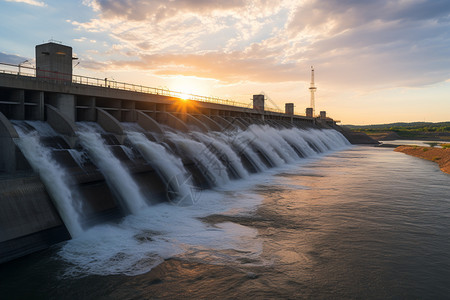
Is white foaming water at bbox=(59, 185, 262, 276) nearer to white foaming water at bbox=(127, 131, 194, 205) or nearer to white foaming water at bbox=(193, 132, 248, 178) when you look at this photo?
white foaming water at bbox=(127, 131, 194, 205)

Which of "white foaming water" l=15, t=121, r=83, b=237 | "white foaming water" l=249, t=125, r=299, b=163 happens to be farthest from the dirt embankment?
"white foaming water" l=15, t=121, r=83, b=237

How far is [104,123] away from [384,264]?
19.8 m

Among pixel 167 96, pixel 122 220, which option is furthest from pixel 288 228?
pixel 167 96

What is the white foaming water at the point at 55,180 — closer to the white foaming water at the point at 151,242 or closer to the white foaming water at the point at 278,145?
the white foaming water at the point at 151,242

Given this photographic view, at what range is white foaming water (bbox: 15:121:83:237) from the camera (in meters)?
13.0

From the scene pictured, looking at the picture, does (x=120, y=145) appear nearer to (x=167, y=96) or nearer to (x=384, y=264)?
(x=167, y=96)

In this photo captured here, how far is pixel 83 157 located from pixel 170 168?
5437mm

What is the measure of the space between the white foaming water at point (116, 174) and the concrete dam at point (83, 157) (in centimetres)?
5

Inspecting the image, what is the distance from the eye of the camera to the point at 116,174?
16781 millimetres

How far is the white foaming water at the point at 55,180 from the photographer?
13.0 metres

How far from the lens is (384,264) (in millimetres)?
10609

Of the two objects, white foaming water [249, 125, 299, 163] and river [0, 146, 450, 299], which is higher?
white foaming water [249, 125, 299, 163]

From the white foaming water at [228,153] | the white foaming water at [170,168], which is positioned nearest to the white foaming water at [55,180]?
the white foaming water at [170,168]

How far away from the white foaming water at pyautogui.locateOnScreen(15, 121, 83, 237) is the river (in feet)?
2.79
